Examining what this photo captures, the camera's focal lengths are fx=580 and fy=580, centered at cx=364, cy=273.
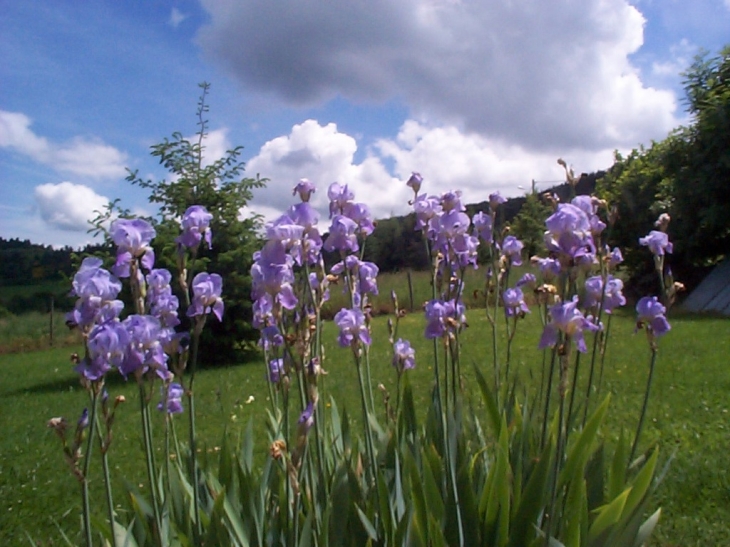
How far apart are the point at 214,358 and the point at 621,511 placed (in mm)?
9014

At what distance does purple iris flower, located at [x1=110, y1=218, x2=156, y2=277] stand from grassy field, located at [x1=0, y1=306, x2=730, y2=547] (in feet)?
4.20

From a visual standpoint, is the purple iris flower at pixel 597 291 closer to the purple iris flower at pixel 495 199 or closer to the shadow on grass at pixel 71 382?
the purple iris flower at pixel 495 199

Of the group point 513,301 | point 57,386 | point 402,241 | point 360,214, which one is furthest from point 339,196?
point 402,241

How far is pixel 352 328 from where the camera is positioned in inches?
74.8

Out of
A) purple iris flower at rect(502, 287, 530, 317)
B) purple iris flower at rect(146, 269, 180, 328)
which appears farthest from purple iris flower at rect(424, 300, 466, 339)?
purple iris flower at rect(146, 269, 180, 328)

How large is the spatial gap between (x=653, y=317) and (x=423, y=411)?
A: 362 centimetres

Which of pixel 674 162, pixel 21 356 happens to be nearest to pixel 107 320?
pixel 674 162

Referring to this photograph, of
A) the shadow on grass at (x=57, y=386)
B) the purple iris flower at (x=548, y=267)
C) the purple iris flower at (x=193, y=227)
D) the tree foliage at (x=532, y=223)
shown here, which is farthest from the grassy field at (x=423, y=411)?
the tree foliage at (x=532, y=223)

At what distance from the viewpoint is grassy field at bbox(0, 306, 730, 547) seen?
3422 mm

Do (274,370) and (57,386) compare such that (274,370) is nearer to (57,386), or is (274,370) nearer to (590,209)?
(590,209)

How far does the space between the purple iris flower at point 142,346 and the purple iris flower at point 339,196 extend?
33.4 inches

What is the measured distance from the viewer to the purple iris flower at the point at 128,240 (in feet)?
4.95

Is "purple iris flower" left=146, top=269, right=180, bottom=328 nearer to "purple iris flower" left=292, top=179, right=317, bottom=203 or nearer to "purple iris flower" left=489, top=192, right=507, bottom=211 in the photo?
"purple iris flower" left=292, top=179, right=317, bottom=203

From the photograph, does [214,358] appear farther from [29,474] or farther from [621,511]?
[621,511]
